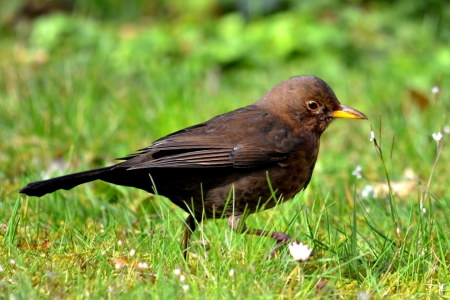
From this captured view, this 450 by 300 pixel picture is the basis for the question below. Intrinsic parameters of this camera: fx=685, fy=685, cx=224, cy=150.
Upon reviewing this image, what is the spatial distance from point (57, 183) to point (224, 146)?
35.5 inches

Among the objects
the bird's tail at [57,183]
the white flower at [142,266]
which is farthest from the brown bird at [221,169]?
the white flower at [142,266]

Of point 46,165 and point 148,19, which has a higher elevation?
point 148,19

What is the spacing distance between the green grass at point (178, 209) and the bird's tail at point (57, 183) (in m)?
0.10

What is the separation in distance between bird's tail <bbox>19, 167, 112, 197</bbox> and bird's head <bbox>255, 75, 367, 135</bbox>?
43.8 inches

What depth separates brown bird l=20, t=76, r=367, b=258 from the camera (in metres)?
3.58

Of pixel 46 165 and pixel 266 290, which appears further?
pixel 46 165

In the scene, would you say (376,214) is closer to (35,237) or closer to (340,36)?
(35,237)

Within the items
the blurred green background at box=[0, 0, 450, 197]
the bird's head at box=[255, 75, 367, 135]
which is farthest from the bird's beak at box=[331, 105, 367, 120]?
the blurred green background at box=[0, 0, 450, 197]

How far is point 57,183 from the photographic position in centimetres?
349

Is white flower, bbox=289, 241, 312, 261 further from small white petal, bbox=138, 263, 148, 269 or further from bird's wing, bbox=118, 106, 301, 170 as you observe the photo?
bird's wing, bbox=118, 106, 301, 170

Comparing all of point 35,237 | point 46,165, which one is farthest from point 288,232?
point 46,165

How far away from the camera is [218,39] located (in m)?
8.96

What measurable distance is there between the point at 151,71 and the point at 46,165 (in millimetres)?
2675

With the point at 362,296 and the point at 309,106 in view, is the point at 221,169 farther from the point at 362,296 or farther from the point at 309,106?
the point at 362,296
